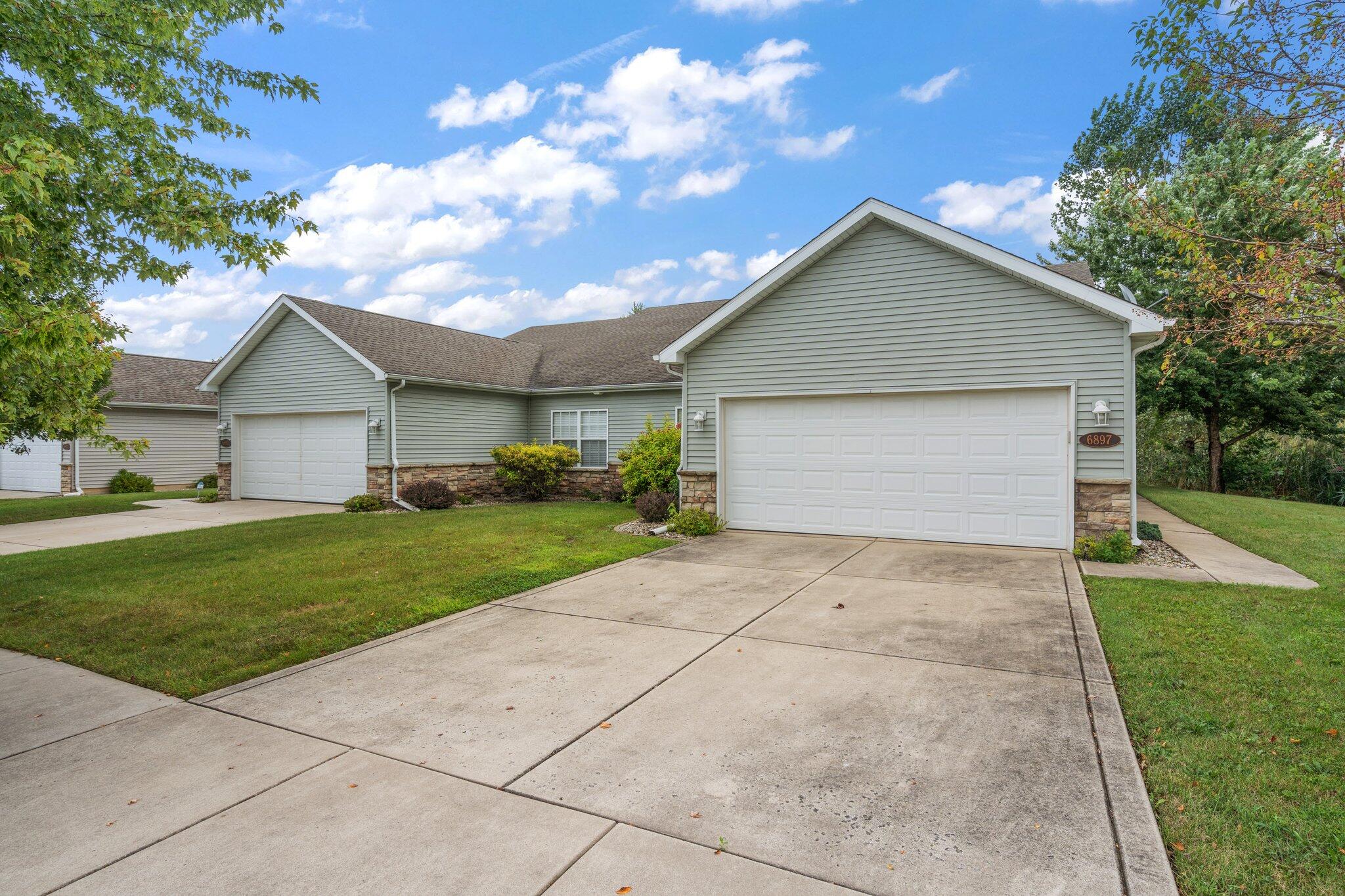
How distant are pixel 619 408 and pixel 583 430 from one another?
4.23 feet

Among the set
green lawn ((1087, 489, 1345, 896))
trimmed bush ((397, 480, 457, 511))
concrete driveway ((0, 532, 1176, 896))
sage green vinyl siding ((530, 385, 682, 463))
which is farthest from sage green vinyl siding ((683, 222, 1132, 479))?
trimmed bush ((397, 480, 457, 511))

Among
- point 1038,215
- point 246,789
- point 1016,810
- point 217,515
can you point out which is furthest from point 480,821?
point 1038,215

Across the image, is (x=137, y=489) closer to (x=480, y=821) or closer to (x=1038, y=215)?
→ (x=480, y=821)

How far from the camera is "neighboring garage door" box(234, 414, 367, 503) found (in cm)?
1566

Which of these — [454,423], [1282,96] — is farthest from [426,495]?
[1282,96]

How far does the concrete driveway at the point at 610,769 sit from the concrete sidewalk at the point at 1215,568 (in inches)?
119

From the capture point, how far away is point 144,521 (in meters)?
13.5

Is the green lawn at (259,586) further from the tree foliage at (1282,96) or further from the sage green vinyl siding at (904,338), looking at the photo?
the tree foliage at (1282,96)

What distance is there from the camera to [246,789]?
10.6 ft

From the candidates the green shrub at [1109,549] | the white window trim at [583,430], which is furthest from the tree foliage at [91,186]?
the green shrub at [1109,549]

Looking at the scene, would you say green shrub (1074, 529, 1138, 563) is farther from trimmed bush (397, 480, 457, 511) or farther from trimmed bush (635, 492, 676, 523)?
trimmed bush (397, 480, 457, 511)

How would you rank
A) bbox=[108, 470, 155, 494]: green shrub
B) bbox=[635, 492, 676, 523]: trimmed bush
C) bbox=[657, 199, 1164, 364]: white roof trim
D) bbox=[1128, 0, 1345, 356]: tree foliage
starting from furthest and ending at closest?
bbox=[108, 470, 155, 494]: green shrub → bbox=[635, 492, 676, 523]: trimmed bush → bbox=[657, 199, 1164, 364]: white roof trim → bbox=[1128, 0, 1345, 356]: tree foliage

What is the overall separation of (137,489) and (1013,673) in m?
25.1

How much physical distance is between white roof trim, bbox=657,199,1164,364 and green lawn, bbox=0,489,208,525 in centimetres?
1374
